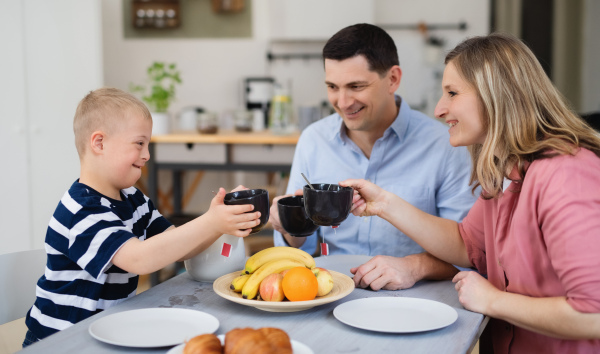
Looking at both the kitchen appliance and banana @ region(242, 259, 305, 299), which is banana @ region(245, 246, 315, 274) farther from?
the kitchen appliance

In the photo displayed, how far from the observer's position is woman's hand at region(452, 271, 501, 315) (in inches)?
46.7

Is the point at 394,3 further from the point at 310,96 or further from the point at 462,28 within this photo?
the point at 310,96

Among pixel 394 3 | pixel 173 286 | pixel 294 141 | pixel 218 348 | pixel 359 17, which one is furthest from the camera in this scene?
pixel 394 3

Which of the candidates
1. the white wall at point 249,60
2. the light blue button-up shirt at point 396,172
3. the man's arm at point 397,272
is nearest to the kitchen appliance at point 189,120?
the white wall at point 249,60

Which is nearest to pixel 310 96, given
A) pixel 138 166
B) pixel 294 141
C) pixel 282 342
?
pixel 294 141

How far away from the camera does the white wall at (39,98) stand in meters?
3.54

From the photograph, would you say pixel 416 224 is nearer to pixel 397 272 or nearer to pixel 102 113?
pixel 397 272

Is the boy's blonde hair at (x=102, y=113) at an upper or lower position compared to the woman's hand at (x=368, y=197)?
upper

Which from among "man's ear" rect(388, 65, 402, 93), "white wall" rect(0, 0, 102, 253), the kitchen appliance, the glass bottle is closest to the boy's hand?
"man's ear" rect(388, 65, 402, 93)

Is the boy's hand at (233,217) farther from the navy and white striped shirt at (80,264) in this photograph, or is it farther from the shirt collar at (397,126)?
the shirt collar at (397,126)

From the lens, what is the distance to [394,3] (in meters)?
4.88

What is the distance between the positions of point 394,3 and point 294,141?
2030mm

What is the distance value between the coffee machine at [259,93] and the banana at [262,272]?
141 inches

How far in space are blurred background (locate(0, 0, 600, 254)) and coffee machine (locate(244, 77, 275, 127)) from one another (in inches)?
0.5
